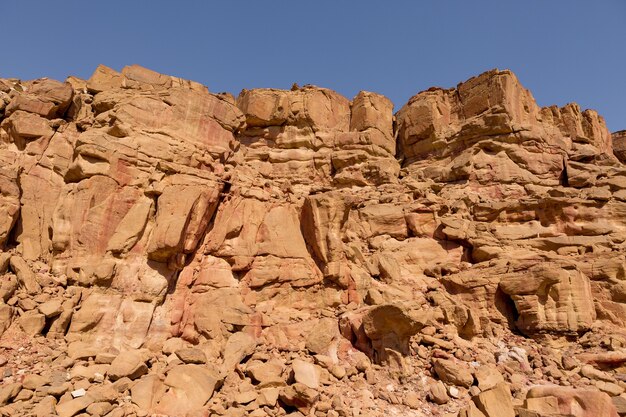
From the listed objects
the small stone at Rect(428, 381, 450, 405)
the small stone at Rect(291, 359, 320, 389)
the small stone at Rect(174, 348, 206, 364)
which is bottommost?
the small stone at Rect(428, 381, 450, 405)

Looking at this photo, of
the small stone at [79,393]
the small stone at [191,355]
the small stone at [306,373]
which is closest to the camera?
the small stone at [79,393]

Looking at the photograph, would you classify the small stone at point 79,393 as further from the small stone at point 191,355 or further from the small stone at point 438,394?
the small stone at point 438,394

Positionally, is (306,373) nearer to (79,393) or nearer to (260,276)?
(260,276)

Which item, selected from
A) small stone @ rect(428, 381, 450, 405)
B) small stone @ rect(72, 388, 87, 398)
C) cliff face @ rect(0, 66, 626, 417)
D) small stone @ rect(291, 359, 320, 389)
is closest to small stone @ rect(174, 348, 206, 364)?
cliff face @ rect(0, 66, 626, 417)

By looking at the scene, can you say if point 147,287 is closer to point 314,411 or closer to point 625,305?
point 314,411

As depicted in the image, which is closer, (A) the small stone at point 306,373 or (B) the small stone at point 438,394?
(A) the small stone at point 306,373

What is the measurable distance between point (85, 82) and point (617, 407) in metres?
22.1

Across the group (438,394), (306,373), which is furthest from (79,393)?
(438,394)

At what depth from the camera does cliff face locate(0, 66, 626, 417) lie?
31.5 ft

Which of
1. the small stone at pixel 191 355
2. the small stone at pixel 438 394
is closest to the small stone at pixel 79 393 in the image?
the small stone at pixel 191 355

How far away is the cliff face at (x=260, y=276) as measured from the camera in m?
9.60

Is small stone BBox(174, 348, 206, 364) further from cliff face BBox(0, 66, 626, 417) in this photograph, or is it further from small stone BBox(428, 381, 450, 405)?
small stone BBox(428, 381, 450, 405)

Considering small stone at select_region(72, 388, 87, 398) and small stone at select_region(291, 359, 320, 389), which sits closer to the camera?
small stone at select_region(72, 388, 87, 398)

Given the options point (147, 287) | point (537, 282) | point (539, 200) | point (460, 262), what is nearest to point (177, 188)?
point (147, 287)
